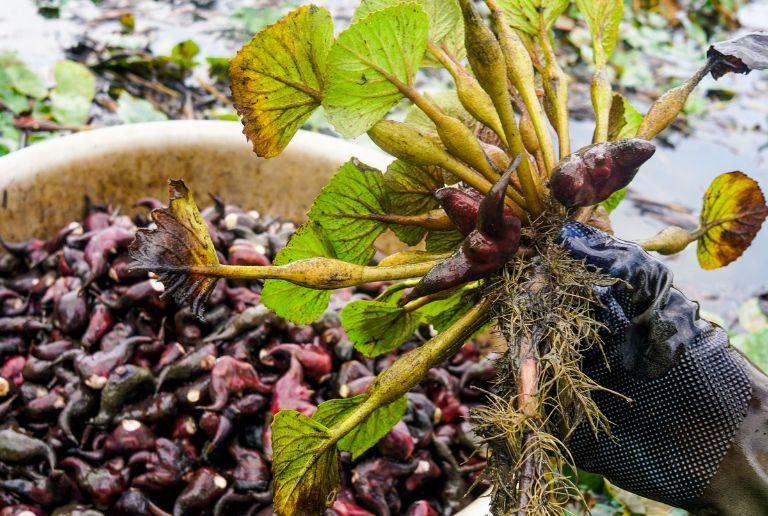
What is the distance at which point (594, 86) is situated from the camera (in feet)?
3.32

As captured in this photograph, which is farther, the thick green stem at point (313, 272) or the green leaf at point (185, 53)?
the green leaf at point (185, 53)

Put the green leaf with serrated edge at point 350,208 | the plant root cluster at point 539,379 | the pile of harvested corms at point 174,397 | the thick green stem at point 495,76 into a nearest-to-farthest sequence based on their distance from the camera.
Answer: the plant root cluster at point 539,379
the thick green stem at point 495,76
the green leaf with serrated edge at point 350,208
the pile of harvested corms at point 174,397

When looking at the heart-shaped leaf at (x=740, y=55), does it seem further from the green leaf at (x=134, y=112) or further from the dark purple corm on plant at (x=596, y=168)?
the green leaf at (x=134, y=112)

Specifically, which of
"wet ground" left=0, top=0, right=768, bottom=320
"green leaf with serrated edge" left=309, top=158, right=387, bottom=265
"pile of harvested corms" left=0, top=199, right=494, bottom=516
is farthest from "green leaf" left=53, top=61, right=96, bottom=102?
"green leaf with serrated edge" left=309, top=158, right=387, bottom=265

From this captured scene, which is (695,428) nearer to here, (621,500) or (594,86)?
(594,86)

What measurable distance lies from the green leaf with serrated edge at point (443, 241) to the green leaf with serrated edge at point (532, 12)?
0.36 m

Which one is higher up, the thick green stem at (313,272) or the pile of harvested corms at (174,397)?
the thick green stem at (313,272)

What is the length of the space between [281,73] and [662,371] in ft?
1.98

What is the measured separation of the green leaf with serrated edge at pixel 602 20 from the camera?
1062mm

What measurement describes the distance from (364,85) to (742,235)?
671 mm

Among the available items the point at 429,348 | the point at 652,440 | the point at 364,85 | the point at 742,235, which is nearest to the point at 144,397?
the point at 429,348

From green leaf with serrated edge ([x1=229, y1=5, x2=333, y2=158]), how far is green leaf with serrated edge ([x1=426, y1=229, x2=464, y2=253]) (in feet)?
0.82

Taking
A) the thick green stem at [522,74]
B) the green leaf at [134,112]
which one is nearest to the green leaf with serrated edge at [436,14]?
the thick green stem at [522,74]

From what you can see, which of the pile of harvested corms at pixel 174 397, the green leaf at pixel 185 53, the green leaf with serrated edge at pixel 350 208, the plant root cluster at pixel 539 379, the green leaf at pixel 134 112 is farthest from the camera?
the green leaf at pixel 185 53
